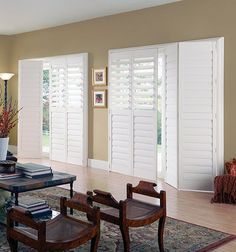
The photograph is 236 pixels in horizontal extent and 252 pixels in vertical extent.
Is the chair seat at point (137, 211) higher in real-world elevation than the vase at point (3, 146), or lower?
lower

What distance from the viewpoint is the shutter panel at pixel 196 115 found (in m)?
5.38

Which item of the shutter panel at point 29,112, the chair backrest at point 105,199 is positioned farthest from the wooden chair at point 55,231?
the shutter panel at point 29,112

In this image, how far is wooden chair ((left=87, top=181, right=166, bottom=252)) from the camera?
2938mm

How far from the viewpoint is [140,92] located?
6387 millimetres

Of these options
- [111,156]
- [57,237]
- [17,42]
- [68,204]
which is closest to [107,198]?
[68,204]

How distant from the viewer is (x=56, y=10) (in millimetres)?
6520

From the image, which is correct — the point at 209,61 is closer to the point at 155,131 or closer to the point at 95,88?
the point at 155,131

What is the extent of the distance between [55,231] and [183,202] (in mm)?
2460

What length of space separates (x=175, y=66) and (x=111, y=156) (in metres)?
2.07

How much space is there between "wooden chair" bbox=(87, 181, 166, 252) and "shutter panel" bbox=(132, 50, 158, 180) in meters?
2.88

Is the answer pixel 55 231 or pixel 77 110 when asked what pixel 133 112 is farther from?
pixel 55 231

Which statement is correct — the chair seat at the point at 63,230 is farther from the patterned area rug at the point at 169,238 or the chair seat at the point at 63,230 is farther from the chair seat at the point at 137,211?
the patterned area rug at the point at 169,238

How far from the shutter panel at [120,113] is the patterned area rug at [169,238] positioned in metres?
2.64

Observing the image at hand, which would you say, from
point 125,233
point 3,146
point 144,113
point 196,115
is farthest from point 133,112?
point 125,233
